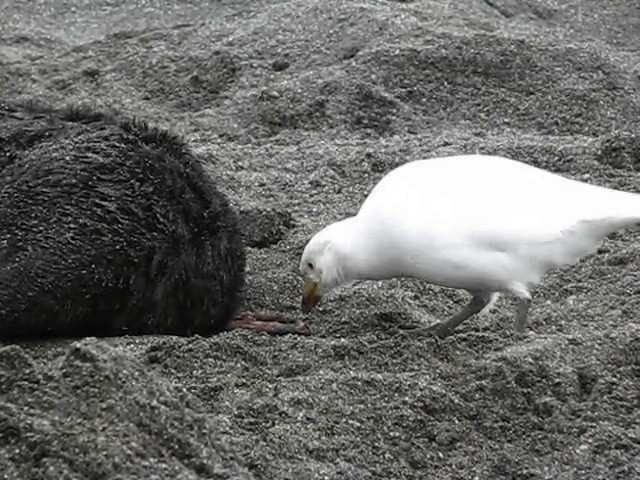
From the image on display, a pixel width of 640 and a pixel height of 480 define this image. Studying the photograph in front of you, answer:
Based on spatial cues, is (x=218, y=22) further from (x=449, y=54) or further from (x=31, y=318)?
(x=31, y=318)

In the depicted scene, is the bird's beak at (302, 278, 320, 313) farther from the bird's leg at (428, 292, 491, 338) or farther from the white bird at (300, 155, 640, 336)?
the bird's leg at (428, 292, 491, 338)

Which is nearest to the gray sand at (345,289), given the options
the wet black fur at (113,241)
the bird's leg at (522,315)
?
the bird's leg at (522,315)

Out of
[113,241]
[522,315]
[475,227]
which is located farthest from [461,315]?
[113,241]

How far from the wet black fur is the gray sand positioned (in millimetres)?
154

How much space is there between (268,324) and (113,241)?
1.90ft

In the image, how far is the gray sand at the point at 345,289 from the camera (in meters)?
3.04

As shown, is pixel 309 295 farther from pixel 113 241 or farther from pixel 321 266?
pixel 113 241

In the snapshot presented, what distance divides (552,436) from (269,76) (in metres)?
3.33

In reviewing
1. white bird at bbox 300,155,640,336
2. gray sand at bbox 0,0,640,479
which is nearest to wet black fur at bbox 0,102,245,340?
gray sand at bbox 0,0,640,479

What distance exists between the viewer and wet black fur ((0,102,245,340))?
388 centimetres

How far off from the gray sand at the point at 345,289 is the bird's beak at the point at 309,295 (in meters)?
0.08

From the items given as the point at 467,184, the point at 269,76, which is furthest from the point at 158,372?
the point at 269,76

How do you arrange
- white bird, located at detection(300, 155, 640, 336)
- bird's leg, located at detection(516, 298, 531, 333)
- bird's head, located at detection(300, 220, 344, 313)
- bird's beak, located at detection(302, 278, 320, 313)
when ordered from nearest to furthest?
1. white bird, located at detection(300, 155, 640, 336)
2. bird's leg, located at detection(516, 298, 531, 333)
3. bird's head, located at detection(300, 220, 344, 313)
4. bird's beak, located at detection(302, 278, 320, 313)

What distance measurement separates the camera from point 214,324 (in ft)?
13.6
